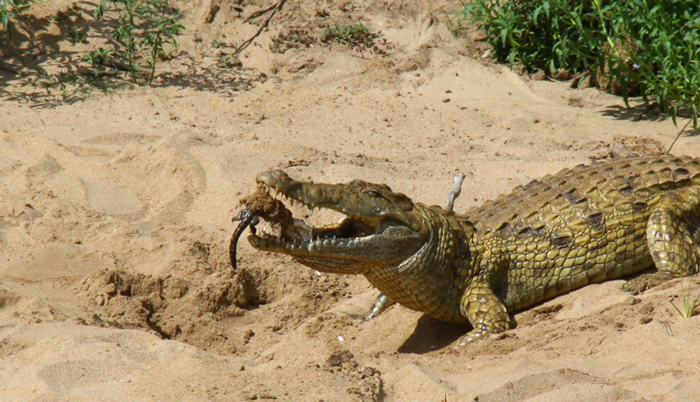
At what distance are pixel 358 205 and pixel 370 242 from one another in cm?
21

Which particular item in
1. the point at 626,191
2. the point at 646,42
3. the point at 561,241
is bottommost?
the point at 561,241

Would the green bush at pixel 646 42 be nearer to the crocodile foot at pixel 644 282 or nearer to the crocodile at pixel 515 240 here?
the crocodile at pixel 515 240

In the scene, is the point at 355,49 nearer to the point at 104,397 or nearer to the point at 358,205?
the point at 358,205

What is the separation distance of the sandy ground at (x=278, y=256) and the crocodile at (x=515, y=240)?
8.6 inches

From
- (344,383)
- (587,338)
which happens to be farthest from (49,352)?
(587,338)

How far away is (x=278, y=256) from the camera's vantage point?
5.05 m

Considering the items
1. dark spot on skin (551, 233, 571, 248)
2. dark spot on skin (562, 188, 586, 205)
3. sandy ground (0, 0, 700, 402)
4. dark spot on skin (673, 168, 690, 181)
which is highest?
dark spot on skin (673, 168, 690, 181)

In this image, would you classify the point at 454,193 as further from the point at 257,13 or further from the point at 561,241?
the point at 257,13

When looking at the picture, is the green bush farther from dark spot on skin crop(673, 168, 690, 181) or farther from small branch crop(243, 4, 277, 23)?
small branch crop(243, 4, 277, 23)

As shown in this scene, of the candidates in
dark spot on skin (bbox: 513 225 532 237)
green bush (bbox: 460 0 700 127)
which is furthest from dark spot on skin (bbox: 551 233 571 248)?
green bush (bbox: 460 0 700 127)

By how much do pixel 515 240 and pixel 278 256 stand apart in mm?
1726

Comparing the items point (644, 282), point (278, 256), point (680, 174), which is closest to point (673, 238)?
point (644, 282)

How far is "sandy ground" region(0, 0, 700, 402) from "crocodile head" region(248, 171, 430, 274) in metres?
0.55

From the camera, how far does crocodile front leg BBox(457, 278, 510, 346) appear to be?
12.6ft
